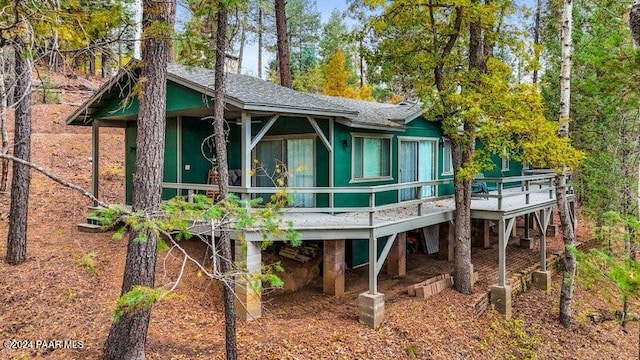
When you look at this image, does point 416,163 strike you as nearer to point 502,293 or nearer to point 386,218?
point 386,218

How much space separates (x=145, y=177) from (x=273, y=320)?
3.71m

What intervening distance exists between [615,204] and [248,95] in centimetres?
1367

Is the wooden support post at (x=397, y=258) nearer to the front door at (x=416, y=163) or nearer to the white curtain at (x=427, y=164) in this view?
the front door at (x=416, y=163)

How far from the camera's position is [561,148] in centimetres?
904

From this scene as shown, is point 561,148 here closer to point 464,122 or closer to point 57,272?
point 464,122

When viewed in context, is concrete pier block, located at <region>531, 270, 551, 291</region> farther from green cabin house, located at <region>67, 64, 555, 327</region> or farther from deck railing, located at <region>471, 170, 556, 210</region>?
deck railing, located at <region>471, 170, 556, 210</region>

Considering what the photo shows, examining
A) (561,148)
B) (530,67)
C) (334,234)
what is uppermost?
(530,67)

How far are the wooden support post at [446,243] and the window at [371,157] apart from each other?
2.63m

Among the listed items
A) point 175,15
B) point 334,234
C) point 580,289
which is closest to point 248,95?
point 175,15

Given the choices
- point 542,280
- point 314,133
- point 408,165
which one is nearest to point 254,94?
point 314,133

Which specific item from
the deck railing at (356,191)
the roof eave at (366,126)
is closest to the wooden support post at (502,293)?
the deck railing at (356,191)

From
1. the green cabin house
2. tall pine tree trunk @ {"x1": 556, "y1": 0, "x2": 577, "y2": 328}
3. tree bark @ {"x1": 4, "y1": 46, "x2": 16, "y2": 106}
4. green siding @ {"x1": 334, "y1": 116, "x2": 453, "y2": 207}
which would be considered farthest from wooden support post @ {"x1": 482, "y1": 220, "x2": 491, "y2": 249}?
tree bark @ {"x1": 4, "y1": 46, "x2": 16, "y2": 106}

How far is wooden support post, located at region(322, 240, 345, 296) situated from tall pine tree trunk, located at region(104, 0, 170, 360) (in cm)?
410

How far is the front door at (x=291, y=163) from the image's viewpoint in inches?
417
